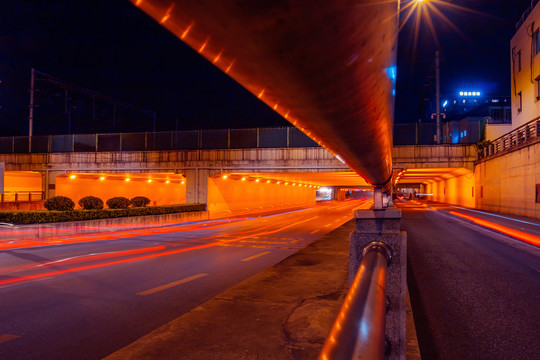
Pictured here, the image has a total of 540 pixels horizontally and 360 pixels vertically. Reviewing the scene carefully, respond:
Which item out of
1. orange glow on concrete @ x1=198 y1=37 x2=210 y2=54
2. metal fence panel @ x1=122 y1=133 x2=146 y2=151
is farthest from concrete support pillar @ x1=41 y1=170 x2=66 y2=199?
orange glow on concrete @ x1=198 y1=37 x2=210 y2=54

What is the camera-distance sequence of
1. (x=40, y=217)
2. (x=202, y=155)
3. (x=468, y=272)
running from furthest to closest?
(x=202, y=155) → (x=40, y=217) → (x=468, y=272)

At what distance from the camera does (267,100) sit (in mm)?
1875

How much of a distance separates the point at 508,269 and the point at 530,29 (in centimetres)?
2835

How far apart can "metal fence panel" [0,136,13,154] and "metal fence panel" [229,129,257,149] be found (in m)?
21.2

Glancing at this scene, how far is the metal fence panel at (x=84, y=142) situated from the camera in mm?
30812

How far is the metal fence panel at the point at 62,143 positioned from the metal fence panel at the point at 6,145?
15.5 ft

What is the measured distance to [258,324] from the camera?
488 centimetres

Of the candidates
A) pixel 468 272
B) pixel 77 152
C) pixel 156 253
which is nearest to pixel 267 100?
pixel 468 272

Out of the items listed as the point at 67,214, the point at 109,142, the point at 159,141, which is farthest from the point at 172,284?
the point at 109,142

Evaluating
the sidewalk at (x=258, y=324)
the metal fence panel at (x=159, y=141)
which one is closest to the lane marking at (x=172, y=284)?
the sidewalk at (x=258, y=324)

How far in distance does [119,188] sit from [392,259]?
36.9 meters

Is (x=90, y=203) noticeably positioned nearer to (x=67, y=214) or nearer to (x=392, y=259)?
(x=67, y=214)

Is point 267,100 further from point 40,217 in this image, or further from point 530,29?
point 530,29

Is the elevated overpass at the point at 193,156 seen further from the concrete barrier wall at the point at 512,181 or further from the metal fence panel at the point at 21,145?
the concrete barrier wall at the point at 512,181
